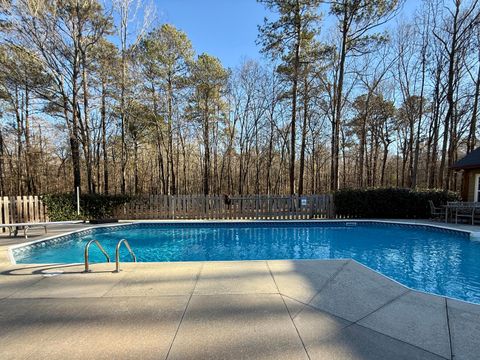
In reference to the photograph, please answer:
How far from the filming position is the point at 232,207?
11680mm

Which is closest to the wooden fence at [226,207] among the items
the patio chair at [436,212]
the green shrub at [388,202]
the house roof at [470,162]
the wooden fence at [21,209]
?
the green shrub at [388,202]

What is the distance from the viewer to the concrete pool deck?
7.15 feet

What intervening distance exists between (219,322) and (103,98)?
14.4m

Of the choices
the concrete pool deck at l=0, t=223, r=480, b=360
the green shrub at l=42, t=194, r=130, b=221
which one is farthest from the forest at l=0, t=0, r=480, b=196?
the concrete pool deck at l=0, t=223, r=480, b=360

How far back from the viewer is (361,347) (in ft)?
7.25

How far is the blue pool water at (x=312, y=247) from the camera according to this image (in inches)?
214

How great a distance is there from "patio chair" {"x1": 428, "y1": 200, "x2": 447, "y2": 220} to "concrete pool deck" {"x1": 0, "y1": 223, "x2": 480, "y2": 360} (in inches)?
345

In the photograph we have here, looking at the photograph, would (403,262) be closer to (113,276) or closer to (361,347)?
(361,347)

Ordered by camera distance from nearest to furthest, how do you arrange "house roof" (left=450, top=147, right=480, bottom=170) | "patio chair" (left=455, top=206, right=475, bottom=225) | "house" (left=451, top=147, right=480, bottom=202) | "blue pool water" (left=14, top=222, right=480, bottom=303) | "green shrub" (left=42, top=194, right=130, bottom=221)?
"blue pool water" (left=14, top=222, right=480, bottom=303) → "patio chair" (left=455, top=206, right=475, bottom=225) → "green shrub" (left=42, top=194, right=130, bottom=221) → "house roof" (left=450, top=147, right=480, bottom=170) → "house" (left=451, top=147, right=480, bottom=202)

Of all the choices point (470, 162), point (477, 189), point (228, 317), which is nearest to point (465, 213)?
point (477, 189)

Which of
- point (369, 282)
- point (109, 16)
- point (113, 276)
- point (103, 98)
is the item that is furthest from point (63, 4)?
point (369, 282)

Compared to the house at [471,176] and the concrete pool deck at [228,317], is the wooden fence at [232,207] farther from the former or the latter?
the concrete pool deck at [228,317]

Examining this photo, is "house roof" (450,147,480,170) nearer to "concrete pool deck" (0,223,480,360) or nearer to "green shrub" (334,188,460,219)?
"green shrub" (334,188,460,219)

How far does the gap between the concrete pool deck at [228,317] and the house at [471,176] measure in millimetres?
10658
